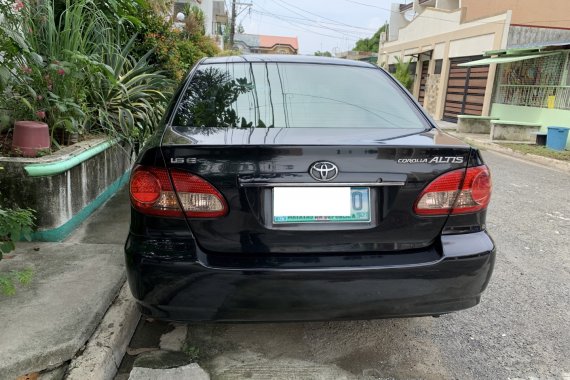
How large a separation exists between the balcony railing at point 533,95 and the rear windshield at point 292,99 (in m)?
12.3

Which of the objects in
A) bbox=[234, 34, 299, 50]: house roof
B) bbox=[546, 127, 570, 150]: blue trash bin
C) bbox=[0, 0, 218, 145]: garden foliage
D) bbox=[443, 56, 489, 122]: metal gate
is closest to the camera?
bbox=[0, 0, 218, 145]: garden foliage

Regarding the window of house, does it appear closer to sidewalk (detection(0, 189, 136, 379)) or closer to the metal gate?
the metal gate

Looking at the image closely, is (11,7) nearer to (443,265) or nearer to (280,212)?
(280,212)

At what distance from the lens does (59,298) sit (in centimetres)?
253

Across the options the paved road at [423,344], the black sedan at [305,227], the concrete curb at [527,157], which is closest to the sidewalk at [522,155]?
the concrete curb at [527,157]

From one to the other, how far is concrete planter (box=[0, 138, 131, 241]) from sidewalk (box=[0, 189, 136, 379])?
0.44 feet

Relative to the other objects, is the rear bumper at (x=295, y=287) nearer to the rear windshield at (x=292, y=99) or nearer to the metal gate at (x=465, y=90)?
the rear windshield at (x=292, y=99)

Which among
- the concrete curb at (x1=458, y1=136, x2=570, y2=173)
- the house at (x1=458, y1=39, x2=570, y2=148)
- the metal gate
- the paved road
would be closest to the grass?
the concrete curb at (x1=458, y1=136, x2=570, y2=173)

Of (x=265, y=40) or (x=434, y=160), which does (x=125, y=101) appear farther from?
(x=265, y=40)

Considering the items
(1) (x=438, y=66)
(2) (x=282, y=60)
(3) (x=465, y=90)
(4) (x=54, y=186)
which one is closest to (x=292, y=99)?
(2) (x=282, y=60)

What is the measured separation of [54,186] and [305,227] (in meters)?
2.13

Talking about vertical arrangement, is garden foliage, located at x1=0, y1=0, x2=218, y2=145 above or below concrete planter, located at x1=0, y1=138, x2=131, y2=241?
above

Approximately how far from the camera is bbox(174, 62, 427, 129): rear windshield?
238 cm

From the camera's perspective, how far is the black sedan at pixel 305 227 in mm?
1907
